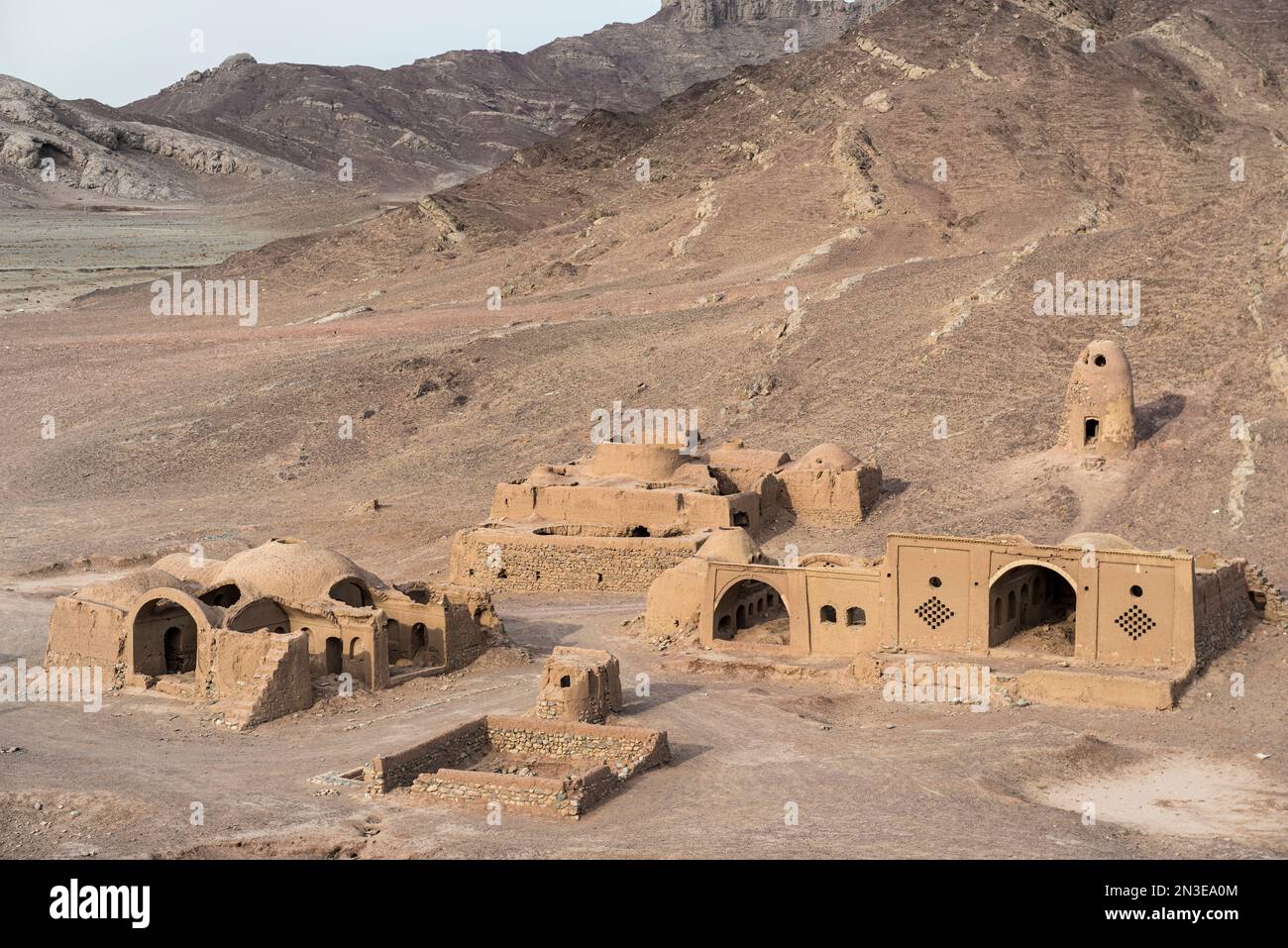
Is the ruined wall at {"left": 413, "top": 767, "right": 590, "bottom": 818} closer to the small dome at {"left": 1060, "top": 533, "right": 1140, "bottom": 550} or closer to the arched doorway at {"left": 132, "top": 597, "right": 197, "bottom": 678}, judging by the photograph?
the arched doorway at {"left": 132, "top": 597, "right": 197, "bottom": 678}

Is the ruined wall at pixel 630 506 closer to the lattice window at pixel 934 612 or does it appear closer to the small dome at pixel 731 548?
the small dome at pixel 731 548

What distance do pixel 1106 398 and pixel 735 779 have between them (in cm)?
2052

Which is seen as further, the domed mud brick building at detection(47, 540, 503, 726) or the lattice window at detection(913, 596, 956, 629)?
the lattice window at detection(913, 596, 956, 629)

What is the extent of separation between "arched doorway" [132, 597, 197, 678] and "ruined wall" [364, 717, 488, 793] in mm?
5894

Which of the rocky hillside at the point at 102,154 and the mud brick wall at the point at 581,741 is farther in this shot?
the rocky hillside at the point at 102,154

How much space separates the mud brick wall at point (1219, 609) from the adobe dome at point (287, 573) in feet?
42.0

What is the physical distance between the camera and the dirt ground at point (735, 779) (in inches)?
698

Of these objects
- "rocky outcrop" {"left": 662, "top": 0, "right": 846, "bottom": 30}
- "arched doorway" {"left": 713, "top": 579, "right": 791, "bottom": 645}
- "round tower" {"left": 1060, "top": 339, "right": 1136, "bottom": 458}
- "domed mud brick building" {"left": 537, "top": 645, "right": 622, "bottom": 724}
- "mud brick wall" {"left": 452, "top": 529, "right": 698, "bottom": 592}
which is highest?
"rocky outcrop" {"left": 662, "top": 0, "right": 846, "bottom": 30}

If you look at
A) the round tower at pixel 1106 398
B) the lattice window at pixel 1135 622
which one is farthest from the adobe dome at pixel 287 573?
the round tower at pixel 1106 398

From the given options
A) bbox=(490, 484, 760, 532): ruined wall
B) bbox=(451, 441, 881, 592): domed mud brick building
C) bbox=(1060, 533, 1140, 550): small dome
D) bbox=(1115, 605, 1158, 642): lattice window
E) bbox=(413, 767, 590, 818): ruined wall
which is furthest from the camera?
bbox=(490, 484, 760, 532): ruined wall

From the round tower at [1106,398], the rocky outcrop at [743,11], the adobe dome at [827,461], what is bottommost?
the adobe dome at [827,461]

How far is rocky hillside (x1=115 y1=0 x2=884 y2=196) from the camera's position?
144250 millimetres

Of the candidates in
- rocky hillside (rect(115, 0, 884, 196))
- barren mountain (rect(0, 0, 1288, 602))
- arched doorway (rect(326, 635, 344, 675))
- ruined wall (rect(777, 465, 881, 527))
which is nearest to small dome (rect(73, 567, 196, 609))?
arched doorway (rect(326, 635, 344, 675))

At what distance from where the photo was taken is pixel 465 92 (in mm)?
164375
